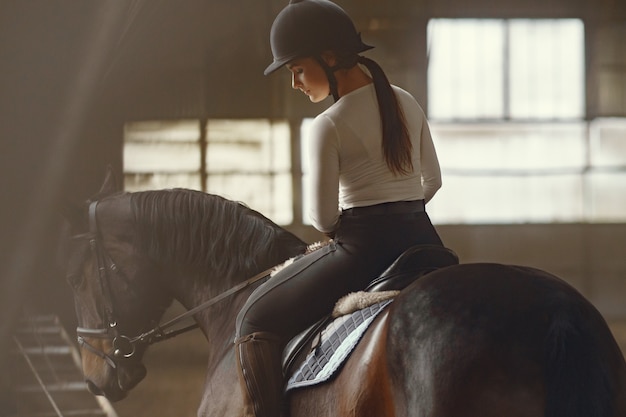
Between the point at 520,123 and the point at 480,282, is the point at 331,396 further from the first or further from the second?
the point at 520,123

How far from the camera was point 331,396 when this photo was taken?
1872mm

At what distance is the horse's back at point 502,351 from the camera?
153cm

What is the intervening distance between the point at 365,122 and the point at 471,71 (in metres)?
6.47

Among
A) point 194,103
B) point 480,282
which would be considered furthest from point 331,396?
point 194,103

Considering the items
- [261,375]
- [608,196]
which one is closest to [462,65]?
[608,196]

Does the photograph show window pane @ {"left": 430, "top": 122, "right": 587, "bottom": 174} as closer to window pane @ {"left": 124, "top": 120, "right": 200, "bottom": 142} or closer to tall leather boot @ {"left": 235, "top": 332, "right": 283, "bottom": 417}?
window pane @ {"left": 124, "top": 120, "right": 200, "bottom": 142}

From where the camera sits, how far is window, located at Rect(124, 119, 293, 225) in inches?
315

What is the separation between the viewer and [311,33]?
2.05 m

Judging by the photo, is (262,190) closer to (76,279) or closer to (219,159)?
(219,159)

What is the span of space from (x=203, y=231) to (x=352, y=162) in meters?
0.54

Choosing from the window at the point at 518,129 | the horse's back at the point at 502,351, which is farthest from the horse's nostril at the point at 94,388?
the window at the point at 518,129

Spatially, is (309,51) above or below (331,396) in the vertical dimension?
above

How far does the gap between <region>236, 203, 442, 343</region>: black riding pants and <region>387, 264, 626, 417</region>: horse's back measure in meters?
0.31

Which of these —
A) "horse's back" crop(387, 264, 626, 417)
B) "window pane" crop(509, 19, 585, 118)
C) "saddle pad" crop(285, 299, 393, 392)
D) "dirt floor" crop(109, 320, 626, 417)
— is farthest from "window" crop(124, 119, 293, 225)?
"horse's back" crop(387, 264, 626, 417)
